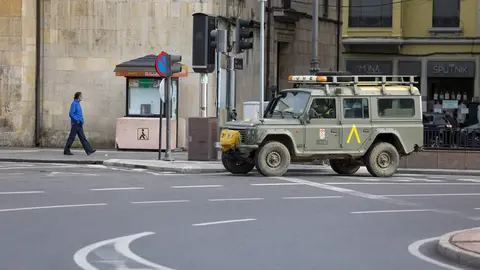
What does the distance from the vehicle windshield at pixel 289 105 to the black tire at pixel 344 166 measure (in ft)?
6.49

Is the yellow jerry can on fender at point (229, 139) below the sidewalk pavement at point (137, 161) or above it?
above

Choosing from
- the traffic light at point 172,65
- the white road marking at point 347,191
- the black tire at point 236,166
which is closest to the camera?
the white road marking at point 347,191

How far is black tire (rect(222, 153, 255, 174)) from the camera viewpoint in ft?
66.2

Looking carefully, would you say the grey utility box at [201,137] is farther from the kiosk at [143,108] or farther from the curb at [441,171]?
the curb at [441,171]

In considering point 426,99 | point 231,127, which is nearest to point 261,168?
point 231,127

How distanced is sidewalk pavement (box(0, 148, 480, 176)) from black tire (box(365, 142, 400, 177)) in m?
2.00

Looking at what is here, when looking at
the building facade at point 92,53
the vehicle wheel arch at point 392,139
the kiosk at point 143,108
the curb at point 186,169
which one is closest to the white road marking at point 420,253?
the vehicle wheel arch at point 392,139

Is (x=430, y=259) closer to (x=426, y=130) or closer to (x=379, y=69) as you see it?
(x=426, y=130)

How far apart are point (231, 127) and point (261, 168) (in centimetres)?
124

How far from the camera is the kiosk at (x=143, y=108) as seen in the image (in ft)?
86.8

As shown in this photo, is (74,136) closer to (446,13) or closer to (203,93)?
(203,93)

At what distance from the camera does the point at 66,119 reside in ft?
91.5

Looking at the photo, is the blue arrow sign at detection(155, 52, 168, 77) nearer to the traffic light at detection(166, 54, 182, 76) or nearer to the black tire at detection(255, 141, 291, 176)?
the traffic light at detection(166, 54, 182, 76)

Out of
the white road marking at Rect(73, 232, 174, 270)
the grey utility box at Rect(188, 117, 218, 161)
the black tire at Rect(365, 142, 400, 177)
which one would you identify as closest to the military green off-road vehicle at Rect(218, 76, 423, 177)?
the black tire at Rect(365, 142, 400, 177)
